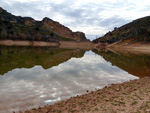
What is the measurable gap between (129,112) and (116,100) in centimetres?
162

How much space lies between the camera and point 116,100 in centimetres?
782

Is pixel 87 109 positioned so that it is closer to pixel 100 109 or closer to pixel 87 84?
pixel 100 109

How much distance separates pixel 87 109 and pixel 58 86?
524cm

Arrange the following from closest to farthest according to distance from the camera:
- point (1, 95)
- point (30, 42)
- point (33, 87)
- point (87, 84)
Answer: point (1, 95), point (33, 87), point (87, 84), point (30, 42)

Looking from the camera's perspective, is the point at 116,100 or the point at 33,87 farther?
the point at 33,87

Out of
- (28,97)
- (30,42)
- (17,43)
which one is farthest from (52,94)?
(30,42)

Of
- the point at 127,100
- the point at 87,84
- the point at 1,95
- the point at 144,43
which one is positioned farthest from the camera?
the point at 144,43

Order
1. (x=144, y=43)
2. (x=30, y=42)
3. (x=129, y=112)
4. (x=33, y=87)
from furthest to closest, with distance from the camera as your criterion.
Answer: (x=30, y=42)
(x=144, y=43)
(x=33, y=87)
(x=129, y=112)

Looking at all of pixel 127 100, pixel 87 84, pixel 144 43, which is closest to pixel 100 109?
pixel 127 100

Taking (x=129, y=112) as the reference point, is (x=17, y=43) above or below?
above

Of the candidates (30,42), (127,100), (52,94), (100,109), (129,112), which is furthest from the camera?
(30,42)

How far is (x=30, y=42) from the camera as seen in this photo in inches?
3863

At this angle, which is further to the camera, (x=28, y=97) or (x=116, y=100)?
(x=28, y=97)

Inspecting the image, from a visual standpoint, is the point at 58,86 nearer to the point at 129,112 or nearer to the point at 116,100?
the point at 116,100
